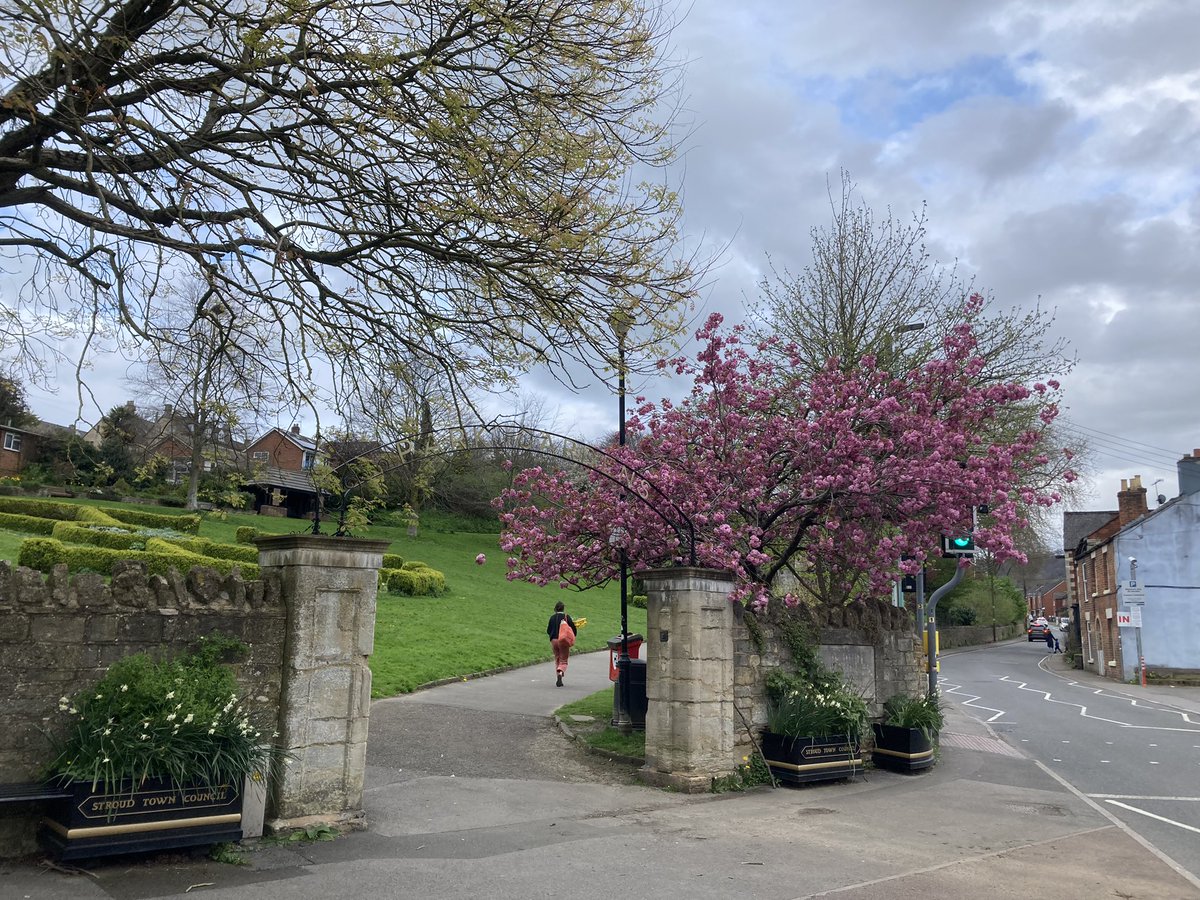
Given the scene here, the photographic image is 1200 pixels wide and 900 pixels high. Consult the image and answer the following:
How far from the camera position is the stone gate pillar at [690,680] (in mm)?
9508

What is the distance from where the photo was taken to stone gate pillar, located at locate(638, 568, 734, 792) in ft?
Result: 31.2

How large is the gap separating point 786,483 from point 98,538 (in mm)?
18808

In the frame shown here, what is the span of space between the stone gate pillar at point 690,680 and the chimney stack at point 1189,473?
30.2m

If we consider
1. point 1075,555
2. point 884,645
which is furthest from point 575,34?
point 1075,555

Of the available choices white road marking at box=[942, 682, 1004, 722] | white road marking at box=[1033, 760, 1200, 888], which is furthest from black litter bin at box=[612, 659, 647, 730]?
white road marking at box=[942, 682, 1004, 722]

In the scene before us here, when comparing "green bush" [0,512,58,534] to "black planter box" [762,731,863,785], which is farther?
"green bush" [0,512,58,534]

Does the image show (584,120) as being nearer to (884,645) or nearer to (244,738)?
(244,738)

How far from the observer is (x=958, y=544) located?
1235 centimetres

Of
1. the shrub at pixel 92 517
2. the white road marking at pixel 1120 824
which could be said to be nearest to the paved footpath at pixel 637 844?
the white road marking at pixel 1120 824

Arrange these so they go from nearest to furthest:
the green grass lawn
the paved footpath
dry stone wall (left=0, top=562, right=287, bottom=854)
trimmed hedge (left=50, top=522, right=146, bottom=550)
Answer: dry stone wall (left=0, top=562, right=287, bottom=854)
the paved footpath
the green grass lawn
trimmed hedge (left=50, top=522, right=146, bottom=550)

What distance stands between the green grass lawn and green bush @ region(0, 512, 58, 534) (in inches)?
41.1

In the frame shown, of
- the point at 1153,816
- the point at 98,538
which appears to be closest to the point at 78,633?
the point at 1153,816

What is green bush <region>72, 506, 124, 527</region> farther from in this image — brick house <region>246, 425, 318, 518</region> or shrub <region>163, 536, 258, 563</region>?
shrub <region>163, 536, 258, 563</region>

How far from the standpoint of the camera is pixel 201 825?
6.04 metres
